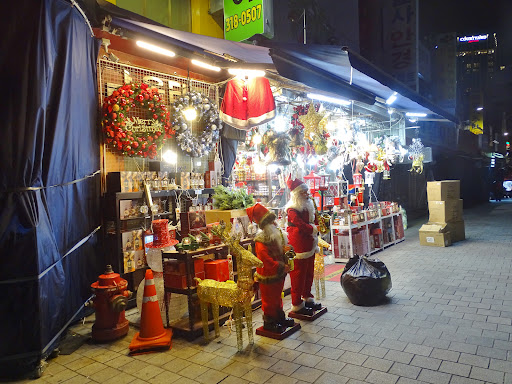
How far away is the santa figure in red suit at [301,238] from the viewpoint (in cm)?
508

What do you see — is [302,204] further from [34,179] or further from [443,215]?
[443,215]

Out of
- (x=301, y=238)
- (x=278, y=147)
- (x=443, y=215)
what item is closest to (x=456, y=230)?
(x=443, y=215)

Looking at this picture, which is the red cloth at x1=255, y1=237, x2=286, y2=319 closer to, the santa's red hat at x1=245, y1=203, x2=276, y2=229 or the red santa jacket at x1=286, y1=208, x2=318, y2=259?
the santa's red hat at x1=245, y1=203, x2=276, y2=229

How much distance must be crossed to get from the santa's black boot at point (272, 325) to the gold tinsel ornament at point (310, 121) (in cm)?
447

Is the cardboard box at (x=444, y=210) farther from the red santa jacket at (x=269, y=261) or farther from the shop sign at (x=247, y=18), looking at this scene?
the red santa jacket at (x=269, y=261)

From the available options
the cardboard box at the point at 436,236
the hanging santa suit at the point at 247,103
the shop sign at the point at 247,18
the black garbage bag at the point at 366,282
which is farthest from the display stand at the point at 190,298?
the cardboard box at the point at 436,236

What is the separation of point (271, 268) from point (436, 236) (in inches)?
292

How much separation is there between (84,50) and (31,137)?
2138 millimetres

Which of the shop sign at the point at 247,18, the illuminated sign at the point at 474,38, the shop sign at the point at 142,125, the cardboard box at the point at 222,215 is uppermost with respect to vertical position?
the illuminated sign at the point at 474,38

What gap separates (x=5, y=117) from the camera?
379cm

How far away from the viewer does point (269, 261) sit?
14.6ft

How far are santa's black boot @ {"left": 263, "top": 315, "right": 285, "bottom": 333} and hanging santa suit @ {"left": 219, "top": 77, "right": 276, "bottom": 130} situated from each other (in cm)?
390

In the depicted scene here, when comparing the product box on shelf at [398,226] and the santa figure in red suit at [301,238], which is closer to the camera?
the santa figure in red suit at [301,238]

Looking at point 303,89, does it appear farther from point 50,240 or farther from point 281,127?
point 50,240
